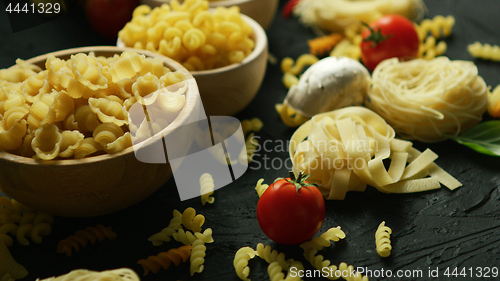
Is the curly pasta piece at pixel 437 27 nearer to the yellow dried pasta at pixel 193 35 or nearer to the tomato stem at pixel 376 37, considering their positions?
the tomato stem at pixel 376 37

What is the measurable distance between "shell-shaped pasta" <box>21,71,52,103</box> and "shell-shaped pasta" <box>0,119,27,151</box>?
0.42ft

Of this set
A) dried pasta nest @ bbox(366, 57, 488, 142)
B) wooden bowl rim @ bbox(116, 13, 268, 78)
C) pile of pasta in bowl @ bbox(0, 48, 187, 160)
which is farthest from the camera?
dried pasta nest @ bbox(366, 57, 488, 142)

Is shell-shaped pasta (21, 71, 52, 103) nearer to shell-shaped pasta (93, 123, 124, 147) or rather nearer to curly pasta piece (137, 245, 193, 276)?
shell-shaped pasta (93, 123, 124, 147)

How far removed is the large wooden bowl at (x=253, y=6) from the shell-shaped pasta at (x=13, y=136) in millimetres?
1171

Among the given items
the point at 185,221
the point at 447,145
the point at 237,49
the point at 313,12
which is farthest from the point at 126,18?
the point at 447,145

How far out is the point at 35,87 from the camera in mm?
1391

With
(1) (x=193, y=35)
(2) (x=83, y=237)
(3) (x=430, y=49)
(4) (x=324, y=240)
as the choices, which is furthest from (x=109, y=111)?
(3) (x=430, y=49)

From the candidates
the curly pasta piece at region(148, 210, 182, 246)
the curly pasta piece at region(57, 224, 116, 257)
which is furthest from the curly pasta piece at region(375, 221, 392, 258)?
the curly pasta piece at region(57, 224, 116, 257)

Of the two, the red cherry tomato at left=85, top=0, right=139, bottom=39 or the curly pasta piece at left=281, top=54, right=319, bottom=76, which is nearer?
the curly pasta piece at left=281, top=54, right=319, bottom=76

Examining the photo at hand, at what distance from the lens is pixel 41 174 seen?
122cm

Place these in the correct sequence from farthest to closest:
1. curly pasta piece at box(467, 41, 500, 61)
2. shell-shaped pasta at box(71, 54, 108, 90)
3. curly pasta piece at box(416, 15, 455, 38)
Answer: curly pasta piece at box(416, 15, 455, 38)
curly pasta piece at box(467, 41, 500, 61)
shell-shaped pasta at box(71, 54, 108, 90)

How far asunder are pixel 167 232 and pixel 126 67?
0.57 meters

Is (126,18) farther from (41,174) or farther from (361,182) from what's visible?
(361,182)

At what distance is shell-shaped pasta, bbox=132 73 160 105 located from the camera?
4.46ft
